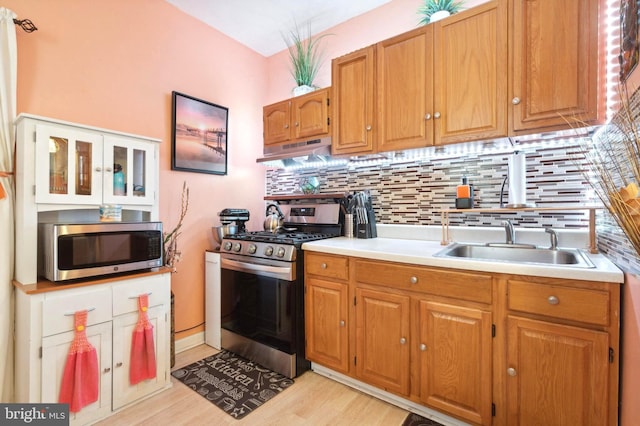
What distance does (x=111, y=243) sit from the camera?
1698 millimetres

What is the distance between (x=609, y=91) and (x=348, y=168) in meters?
1.70

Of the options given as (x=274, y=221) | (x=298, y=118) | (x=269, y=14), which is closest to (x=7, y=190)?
(x=274, y=221)

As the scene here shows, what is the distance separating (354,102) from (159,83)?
155 cm

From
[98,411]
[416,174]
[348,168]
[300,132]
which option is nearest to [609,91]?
[416,174]

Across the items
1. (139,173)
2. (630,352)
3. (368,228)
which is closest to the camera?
(630,352)

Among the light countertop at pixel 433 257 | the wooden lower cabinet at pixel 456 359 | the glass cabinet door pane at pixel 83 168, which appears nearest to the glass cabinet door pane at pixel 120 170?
the glass cabinet door pane at pixel 83 168

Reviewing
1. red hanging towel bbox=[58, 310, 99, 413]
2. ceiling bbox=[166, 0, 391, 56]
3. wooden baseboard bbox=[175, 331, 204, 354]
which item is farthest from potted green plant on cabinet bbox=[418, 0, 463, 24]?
wooden baseboard bbox=[175, 331, 204, 354]

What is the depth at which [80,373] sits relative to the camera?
1.49m

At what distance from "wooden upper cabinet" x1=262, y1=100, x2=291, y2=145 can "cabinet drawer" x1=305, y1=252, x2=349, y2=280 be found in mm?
1188

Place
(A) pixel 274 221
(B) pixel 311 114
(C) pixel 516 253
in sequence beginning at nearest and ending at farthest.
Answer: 1. (C) pixel 516 253
2. (B) pixel 311 114
3. (A) pixel 274 221

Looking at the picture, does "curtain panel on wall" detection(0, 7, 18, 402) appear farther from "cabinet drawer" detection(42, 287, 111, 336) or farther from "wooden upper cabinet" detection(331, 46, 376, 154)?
"wooden upper cabinet" detection(331, 46, 376, 154)

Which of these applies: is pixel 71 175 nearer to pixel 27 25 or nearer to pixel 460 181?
pixel 27 25

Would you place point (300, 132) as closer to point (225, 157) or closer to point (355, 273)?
point (225, 157)

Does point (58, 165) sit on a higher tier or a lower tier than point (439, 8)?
lower
